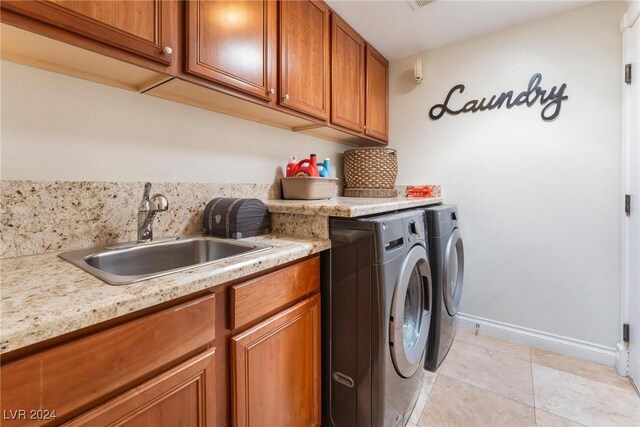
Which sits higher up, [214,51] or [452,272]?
[214,51]

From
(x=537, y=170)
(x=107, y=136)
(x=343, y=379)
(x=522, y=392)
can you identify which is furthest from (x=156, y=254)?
(x=537, y=170)

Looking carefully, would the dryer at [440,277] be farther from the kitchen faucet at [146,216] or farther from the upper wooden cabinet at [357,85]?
the kitchen faucet at [146,216]

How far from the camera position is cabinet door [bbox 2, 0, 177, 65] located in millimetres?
756

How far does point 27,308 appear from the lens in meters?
0.55

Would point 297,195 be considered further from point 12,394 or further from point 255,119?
point 12,394

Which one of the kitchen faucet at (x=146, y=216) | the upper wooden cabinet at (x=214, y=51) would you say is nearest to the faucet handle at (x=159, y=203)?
the kitchen faucet at (x=146, y=216)

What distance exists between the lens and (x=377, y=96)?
7.79 feet

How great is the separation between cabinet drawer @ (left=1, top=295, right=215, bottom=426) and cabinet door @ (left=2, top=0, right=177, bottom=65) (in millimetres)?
844

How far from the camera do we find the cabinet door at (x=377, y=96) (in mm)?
2242

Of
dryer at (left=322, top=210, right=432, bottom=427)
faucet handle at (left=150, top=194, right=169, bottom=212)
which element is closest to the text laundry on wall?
dryer at (left=322, top=210, right=432, bottom=427)

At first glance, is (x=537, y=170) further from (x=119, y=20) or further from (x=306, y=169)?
(x=119, y=20)

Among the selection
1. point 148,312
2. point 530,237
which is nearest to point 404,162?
point 530,237

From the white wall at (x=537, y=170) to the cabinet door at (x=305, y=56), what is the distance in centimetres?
108

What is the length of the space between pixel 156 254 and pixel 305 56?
1304 mm
